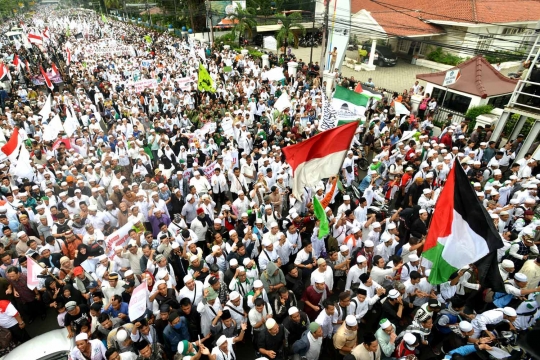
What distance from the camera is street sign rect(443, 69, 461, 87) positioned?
1330cm

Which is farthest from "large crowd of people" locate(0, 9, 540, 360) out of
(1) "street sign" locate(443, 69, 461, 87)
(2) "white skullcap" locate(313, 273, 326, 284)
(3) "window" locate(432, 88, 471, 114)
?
(1) "street sign" locate(443, 69, 461, 87)

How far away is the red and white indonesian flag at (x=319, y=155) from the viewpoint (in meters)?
5.62

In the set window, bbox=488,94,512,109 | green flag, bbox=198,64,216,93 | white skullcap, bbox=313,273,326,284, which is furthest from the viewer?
window, bbox=488,94,512,109

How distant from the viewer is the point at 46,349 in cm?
452

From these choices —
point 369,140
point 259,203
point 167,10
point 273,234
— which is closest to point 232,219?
point 259,203

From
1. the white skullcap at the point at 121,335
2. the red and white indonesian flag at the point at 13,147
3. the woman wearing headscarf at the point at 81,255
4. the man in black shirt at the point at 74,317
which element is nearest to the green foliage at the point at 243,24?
the red and white indonesian flag at the point at 13,147

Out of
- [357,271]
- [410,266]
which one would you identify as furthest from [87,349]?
[410,266]

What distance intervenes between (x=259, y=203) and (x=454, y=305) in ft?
14.0

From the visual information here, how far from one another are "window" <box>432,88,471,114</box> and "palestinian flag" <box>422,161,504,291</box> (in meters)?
11.1

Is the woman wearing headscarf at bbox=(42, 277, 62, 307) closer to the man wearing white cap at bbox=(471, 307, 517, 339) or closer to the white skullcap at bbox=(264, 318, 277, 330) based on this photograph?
the white skullcap at bbox=(264, 318, 277, 330)

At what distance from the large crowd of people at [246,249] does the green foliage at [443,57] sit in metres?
16.4

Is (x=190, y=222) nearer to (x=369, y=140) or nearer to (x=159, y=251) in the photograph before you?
(x=159, y=251)

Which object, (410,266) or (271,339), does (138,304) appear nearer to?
(271,339)

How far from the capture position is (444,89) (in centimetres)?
1382
